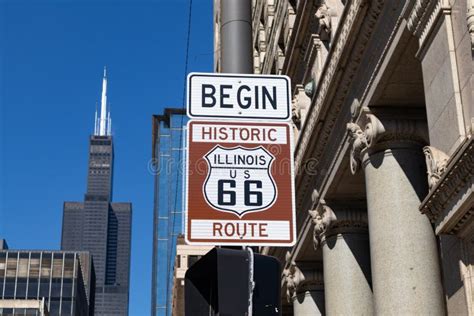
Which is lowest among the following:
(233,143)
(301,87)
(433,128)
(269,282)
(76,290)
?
(269,282)

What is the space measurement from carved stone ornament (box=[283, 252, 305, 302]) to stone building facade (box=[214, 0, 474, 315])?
33mm

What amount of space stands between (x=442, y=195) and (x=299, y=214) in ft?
44.1

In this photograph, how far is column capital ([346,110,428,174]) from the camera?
54.6 feet

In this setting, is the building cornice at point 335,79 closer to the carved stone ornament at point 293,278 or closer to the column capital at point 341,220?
the column capital at point 341,220

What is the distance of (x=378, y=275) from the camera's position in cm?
1571

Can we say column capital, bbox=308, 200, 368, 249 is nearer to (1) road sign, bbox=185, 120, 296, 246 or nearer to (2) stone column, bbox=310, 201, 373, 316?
(2) stone column, bbox=310, 201, 373, 316

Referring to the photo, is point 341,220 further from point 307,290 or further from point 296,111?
point 307,290

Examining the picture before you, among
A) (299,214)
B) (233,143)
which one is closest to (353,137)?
(299,214)

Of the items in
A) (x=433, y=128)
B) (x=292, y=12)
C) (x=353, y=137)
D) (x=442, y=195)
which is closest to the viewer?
(x=442, y=195)

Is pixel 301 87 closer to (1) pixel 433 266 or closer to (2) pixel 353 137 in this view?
(2) pixel 353 137

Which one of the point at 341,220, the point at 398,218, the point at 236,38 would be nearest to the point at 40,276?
the point at 341,220

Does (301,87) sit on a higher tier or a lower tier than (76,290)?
lower

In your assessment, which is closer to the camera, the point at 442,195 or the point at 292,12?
the point at 442,195

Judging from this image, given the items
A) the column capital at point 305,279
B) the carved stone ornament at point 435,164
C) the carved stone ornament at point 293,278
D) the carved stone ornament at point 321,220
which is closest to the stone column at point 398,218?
the carved stone ornament at point 435,164
